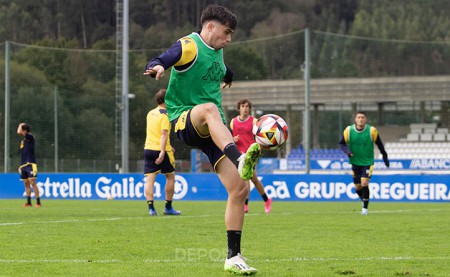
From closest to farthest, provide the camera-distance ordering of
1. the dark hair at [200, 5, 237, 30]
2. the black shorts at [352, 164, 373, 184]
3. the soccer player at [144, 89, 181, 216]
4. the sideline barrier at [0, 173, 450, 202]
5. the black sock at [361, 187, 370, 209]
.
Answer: the dark hair at [200, 5, 237, 30] < the soccer player at [144, 89, 181, 216] < the black sock at [361, 187, 370, 209] < the black shorts at [352, 164, 373, 184] < the sideline barrier at [0, 173, 450, 202]

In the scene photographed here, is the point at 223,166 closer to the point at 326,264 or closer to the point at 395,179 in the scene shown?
the point at 326,264

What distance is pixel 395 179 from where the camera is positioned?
24.3 m

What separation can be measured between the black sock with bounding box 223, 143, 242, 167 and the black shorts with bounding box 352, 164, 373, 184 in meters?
10.2

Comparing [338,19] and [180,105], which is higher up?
[338,19]

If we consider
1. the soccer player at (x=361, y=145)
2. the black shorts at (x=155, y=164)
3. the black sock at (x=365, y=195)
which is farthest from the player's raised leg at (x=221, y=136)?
the soccer player at (x=361, y=145)

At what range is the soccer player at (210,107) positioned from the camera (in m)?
7.05

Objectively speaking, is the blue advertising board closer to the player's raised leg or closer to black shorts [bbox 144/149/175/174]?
black shorts [bbox 144/149/175/174]

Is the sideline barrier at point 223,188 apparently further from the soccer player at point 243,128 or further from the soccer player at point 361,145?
the soccer player at point 243,128

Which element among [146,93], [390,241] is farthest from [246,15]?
[390,241]

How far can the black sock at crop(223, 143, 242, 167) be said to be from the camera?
6.98m

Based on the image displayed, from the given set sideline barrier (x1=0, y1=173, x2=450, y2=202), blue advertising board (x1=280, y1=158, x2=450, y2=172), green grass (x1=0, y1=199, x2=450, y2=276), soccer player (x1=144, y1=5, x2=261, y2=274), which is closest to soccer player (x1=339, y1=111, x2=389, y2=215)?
green grass (x1=0, y1=199, x2=450, y2=276)

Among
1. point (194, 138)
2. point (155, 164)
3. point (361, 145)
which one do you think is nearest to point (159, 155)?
point (155, 164)

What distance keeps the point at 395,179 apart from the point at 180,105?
17445 mm

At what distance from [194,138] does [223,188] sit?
59.9 ft
